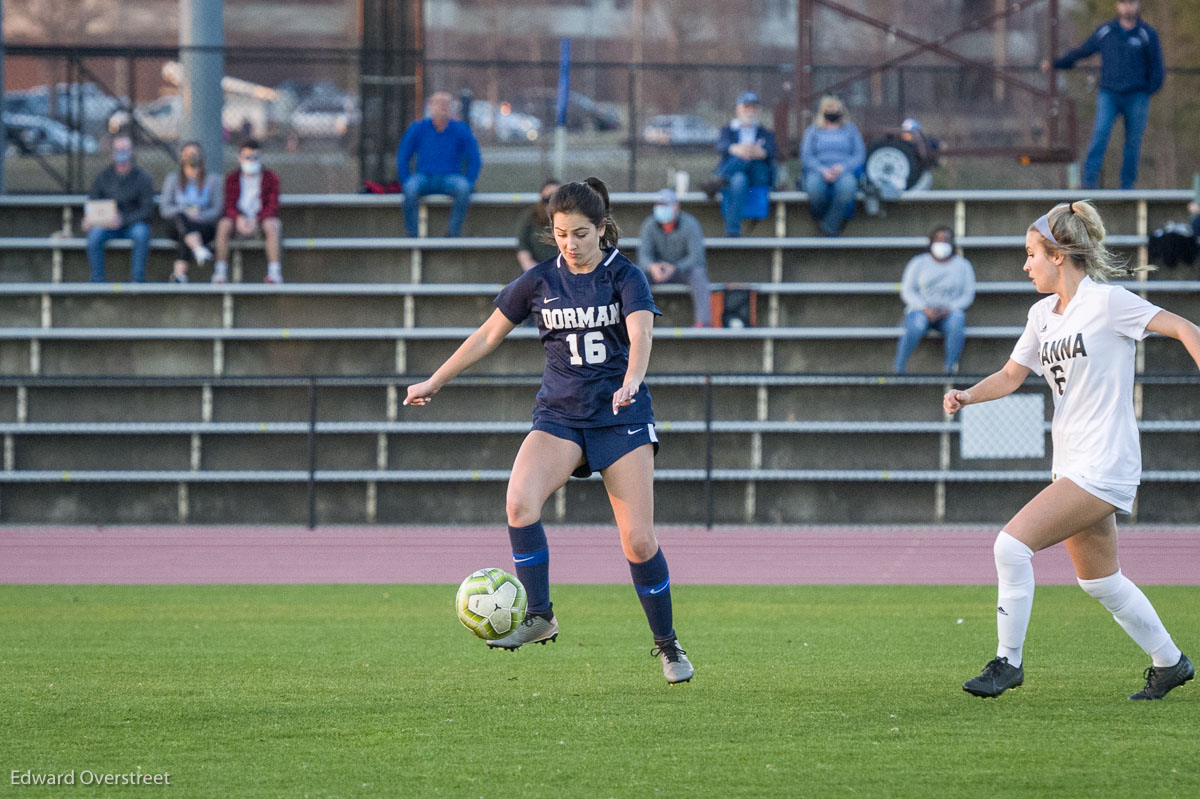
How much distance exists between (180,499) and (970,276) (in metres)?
8.56

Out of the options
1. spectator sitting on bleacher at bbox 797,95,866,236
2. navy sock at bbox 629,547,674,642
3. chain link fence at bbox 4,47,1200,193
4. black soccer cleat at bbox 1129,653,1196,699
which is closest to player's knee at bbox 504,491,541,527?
navy sock at bbox 629,547,674,642

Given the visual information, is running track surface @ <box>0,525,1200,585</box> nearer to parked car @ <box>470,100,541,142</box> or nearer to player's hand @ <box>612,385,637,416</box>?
player's hand @ <box>612,385,637,416</box>

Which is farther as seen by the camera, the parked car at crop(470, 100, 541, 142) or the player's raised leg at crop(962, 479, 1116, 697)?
the parked car at crop(470, 100, 541, 142)

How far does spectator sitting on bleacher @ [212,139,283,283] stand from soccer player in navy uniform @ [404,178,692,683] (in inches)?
406

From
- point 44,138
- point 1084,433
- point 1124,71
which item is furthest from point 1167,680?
point 44,138

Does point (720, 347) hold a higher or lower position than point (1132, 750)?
higher

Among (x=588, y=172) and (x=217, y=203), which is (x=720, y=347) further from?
(x=588, y=172)

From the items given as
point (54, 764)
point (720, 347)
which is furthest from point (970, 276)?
point (54, 764)

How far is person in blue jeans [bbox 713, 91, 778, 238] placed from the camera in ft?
54.8

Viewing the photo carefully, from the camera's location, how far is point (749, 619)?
8.80m

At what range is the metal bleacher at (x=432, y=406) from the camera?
14984 mm

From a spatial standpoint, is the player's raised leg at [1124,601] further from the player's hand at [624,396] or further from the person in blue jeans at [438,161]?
the person in blue jeans at [438,161]

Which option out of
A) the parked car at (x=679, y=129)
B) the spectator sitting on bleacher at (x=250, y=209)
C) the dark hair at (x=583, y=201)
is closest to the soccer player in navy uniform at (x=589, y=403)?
the dark hair at (x=583, y=201)

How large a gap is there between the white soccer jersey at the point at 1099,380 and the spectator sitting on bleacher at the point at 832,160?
36.0ft
